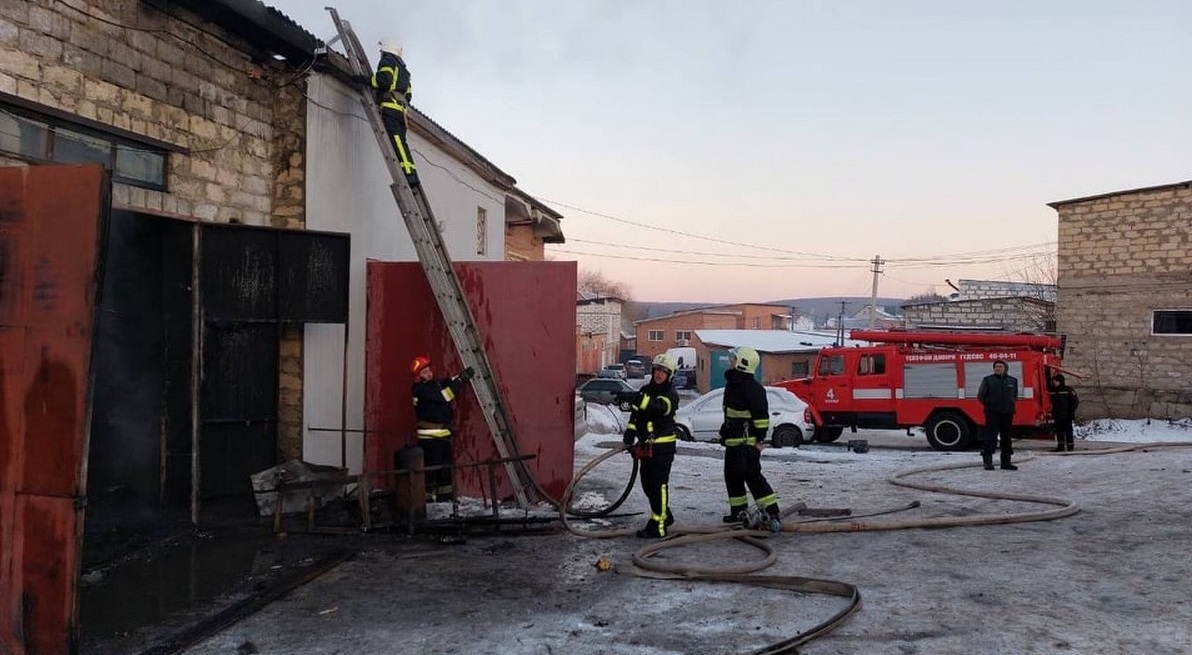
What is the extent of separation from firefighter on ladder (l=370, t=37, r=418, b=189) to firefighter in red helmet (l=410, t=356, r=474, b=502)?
203 cm

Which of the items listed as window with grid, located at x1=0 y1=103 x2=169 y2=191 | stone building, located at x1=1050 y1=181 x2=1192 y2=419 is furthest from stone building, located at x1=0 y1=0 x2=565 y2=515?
stone building, located at x1=1050 y1=181 x2=1192 y2=419

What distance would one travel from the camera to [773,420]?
17781 millimetres

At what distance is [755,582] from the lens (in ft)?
18.4

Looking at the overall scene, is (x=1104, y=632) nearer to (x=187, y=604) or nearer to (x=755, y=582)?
(x=755, y=582)

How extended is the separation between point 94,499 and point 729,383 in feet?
18.5

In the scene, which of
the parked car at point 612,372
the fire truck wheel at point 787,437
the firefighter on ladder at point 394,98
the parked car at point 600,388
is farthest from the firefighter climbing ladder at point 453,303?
the parked car at point 612,372

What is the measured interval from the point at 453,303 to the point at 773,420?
11090 mm

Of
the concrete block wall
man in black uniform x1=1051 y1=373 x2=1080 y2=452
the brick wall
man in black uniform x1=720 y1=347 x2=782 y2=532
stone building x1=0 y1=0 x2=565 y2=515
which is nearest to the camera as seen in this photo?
the concrete block wall

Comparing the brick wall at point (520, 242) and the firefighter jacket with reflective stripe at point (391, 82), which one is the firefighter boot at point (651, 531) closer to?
the firefighter jacket with reflective stripe at point (391, 82)

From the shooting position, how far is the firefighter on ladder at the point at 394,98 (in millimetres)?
8531

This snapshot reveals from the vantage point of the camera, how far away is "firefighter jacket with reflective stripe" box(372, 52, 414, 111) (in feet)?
27.9

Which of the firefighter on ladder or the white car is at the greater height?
the firefighter on ladder

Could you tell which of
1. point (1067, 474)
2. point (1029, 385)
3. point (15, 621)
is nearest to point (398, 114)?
point (15, 621)

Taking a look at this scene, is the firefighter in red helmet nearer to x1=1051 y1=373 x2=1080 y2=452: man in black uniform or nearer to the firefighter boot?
the firefighter boot
